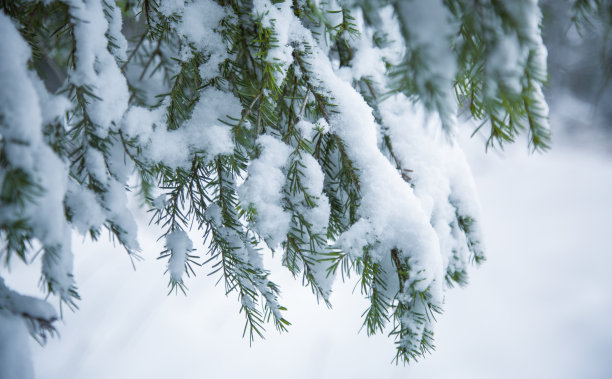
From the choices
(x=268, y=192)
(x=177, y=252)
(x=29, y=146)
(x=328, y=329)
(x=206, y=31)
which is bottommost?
(x=328, y=329)

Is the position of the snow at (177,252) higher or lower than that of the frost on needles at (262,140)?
lower

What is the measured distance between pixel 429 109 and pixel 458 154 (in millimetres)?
928

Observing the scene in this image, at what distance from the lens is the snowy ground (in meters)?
2.52

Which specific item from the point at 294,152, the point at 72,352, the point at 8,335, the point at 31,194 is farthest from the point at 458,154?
the point at 72,352

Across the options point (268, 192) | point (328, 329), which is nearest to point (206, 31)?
point (268, 192)

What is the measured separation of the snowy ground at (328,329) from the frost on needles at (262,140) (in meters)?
1.96

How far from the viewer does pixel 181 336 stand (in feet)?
8.74

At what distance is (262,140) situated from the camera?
0.85 meters

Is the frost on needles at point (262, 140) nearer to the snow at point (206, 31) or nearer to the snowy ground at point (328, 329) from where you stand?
the snow at point (206, 31)

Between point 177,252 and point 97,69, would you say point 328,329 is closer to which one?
point 177,252

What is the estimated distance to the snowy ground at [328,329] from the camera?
8.25ft

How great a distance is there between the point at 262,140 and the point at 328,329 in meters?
2.49

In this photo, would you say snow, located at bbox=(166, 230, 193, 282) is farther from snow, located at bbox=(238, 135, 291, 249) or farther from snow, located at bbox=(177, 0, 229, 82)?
snow, located at bbox=(177, 0, 229, 82)

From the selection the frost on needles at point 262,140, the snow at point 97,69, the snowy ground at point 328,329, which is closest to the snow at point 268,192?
the frost on needles at point 262,140
